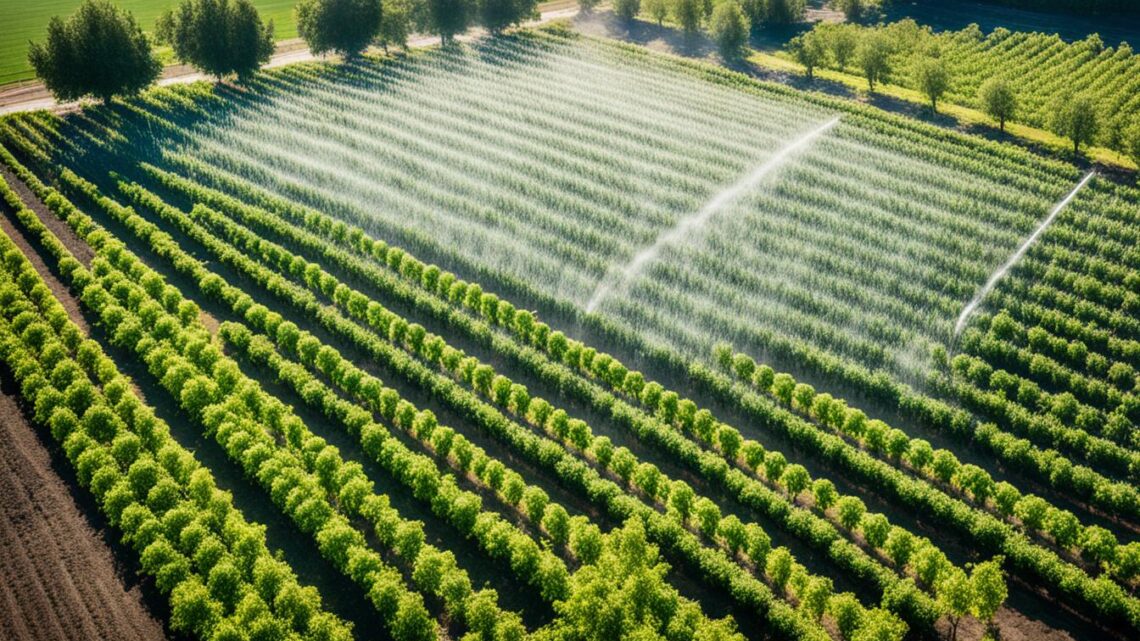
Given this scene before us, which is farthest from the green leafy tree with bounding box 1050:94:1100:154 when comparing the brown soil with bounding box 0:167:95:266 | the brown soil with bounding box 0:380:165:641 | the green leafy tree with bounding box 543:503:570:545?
the brown soil with bounding box 0:167:95:266

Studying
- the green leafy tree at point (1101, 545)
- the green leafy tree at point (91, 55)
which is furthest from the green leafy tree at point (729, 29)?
the green leafy tree at point (1101, 545)

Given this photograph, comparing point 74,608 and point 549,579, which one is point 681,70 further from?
point 74,608

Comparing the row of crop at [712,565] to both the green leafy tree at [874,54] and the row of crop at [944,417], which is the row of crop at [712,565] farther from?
the green leafy tree at [874,54]

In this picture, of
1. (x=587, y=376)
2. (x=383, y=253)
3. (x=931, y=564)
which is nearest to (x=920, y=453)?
(x=931, y=564)

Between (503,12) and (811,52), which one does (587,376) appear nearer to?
(811,52)

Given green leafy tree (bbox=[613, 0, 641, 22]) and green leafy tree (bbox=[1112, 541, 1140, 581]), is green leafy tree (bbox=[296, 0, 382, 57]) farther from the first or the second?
green leafy tree (bbox=[1112, 541, 1140, 581])

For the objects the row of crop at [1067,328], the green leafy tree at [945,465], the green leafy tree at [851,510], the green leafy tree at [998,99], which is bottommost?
the green leafy tree at [851,510]
